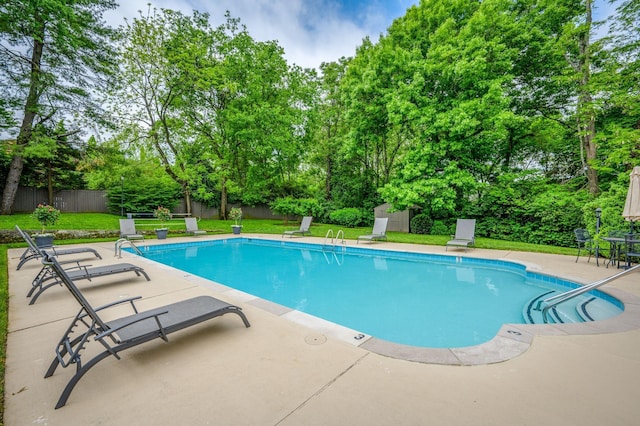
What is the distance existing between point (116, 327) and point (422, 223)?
13523 millimetres

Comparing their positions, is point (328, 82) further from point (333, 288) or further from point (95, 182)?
point (95, 182)

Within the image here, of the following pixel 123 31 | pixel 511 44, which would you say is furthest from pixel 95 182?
pixel 511 44

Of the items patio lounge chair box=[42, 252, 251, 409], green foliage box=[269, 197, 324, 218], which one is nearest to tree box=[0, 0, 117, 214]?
green foliage box=[269, 197, 324, 218]

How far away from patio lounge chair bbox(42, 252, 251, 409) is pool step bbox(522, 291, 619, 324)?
14.9 feet

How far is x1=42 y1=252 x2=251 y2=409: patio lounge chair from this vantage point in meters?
2.01

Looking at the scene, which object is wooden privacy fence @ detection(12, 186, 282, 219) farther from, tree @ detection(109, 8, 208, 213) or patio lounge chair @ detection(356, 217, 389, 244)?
patio lounge chair @ detection(356, 217, 389, 244)

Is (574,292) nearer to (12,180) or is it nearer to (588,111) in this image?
(588,111)

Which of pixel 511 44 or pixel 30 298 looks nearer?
pixel 30 298

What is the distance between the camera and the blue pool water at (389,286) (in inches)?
157

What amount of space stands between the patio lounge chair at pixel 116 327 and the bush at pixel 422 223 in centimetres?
1234

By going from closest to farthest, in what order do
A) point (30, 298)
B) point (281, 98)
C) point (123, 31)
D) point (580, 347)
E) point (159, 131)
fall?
point (580, 347), point (30, 298), point (123, 31), point (159, 131), point (281, 98)

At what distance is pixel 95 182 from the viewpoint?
21438 mm

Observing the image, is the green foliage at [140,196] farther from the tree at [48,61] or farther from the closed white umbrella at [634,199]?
the closed white umbrella at [634,199]

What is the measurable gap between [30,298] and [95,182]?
22.7m
